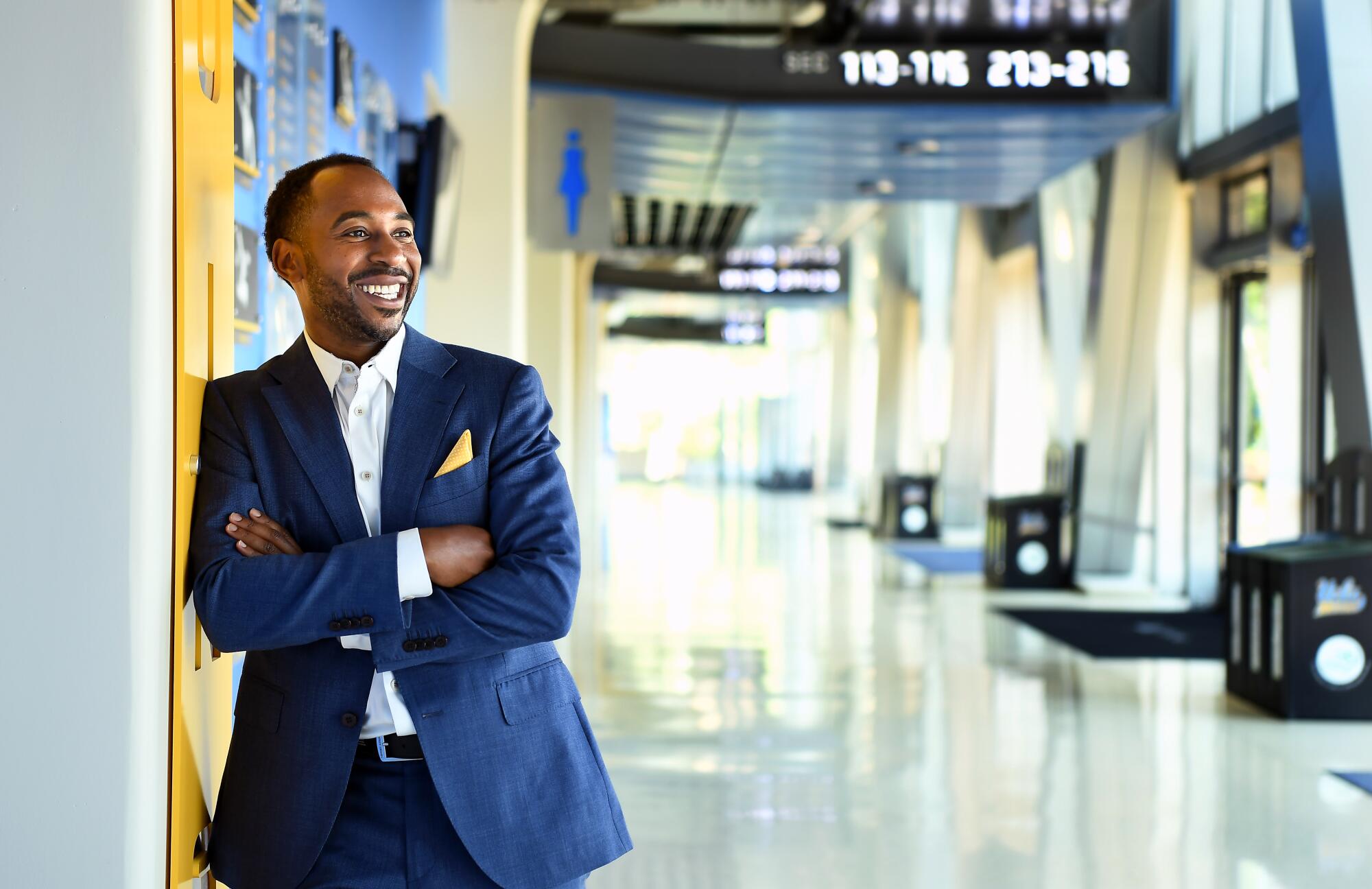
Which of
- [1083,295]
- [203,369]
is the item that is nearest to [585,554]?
[1083,295]

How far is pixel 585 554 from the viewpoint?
44.1 feet

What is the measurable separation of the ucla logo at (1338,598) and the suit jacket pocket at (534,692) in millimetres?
5568

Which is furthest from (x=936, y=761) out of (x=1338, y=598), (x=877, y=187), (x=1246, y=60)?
(x=1246, y=60)

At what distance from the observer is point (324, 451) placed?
5.59 ft

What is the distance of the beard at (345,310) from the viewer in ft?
5.63

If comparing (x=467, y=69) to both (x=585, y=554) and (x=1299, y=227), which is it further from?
(x=585, y=554)

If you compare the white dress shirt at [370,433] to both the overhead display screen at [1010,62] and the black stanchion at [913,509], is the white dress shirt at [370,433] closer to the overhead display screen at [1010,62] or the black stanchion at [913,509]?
the overhead display screen at [1010,62]

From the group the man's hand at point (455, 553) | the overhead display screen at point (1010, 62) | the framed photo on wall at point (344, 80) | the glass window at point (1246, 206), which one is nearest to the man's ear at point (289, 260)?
the man's hand at point (455, 553)

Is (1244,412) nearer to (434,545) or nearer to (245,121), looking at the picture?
(245,121)

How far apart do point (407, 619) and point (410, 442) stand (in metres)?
0.24

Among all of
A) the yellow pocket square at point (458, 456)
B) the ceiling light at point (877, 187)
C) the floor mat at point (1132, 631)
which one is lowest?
the floor mat at point (1132, 631)

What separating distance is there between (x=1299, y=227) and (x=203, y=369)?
950 cm

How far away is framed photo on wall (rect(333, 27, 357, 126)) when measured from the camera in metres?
4.05

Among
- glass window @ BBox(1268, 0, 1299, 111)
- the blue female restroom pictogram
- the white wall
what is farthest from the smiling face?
glass window @ BBox(1268, 0, 1299, 111)
